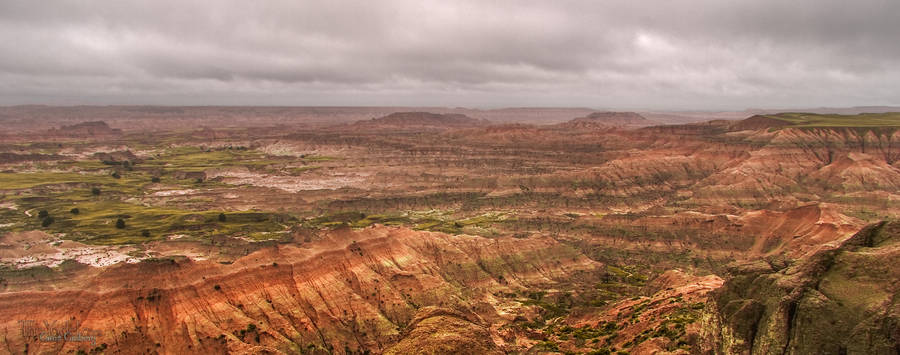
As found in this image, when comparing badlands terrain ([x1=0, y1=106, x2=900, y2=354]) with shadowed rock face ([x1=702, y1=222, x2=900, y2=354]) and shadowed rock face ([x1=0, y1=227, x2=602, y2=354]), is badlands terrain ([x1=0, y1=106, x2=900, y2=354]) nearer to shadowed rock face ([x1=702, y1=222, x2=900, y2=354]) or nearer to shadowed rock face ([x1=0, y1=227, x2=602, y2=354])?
shadowed rock face ([x1=702, y1=222, x2=900, y2=354])

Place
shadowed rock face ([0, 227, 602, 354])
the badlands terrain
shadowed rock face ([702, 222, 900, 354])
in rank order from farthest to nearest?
shadowed rock face ([0, 227, 602, 354]) → the badlands terrain → shadowed rock face ([702, 222, 900, 354])

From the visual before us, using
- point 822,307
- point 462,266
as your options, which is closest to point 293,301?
point 462,266

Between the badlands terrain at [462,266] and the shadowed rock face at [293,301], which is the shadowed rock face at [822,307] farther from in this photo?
the shadowed rock face at [293,301]

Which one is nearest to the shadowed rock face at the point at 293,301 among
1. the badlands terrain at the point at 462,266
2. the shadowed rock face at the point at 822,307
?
the badlands terrain at the point at 462,266

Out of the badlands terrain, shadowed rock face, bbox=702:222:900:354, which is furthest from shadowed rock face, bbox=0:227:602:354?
shadowed rock face, bbox=702:222:900:354

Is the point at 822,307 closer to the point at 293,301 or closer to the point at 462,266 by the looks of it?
the point at 293,301

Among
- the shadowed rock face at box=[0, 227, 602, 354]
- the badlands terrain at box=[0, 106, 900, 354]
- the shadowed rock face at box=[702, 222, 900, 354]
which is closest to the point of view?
the shadowed rock face at box=[702, 222, 900, 354]
